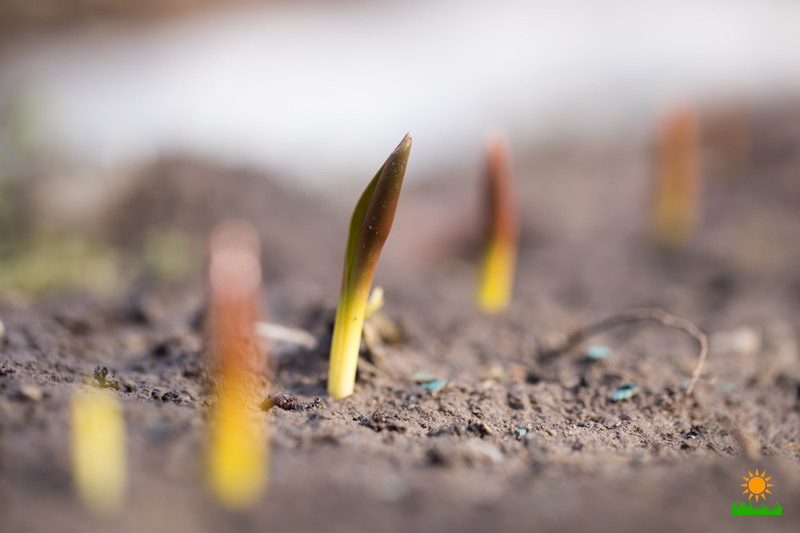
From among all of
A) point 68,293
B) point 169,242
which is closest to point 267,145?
point 169,242

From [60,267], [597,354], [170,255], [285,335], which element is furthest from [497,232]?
[60,267]

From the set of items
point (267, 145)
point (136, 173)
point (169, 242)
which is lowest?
point (169, 242)

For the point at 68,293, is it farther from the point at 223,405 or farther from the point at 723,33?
the point at 723,33

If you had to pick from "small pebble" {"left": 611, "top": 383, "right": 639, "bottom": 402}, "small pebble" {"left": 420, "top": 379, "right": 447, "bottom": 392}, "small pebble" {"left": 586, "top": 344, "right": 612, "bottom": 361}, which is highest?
"small pebble" {"left": 586, "top": 344, "right": 612, "bottom": 361}

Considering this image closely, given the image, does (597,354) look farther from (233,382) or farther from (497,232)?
(233,382)

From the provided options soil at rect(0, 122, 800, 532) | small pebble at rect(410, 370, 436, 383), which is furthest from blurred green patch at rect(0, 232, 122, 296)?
small pebble at rect(410, 370, 436, 383)

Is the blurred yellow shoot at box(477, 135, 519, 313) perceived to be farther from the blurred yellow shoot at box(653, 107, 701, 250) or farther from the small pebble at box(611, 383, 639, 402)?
the blurred yellow shoot at box(653, 107, 701, 250)

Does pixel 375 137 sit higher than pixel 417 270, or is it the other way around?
pixel 375 137
